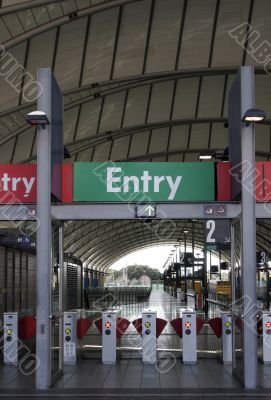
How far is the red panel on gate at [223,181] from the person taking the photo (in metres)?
12.3

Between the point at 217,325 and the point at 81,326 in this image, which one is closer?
the point at 81,326

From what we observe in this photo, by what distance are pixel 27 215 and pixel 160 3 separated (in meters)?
13.7

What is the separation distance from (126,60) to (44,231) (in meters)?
14.9

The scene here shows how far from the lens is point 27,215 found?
12.2 meters

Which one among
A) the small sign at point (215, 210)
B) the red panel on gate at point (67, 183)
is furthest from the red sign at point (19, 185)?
the small sign at point (215, 210)

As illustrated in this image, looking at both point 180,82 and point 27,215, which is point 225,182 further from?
point 180,82

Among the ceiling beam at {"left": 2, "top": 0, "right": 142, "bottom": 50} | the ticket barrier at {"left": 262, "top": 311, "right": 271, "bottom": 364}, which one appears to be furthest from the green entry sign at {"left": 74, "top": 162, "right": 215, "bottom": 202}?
the ceiling beam at {"left": 2, "top": 0, "right": 142, "bottom": 50}

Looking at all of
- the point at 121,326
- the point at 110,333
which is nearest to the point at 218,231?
the point at 121,326

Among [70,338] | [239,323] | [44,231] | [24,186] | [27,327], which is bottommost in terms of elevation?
[70,338]

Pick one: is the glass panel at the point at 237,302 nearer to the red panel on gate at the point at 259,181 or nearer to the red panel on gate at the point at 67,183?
the red panel on gate at the point at 259,181

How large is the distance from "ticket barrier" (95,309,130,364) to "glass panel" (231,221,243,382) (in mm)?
3307

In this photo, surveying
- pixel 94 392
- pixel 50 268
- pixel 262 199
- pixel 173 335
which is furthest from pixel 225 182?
pixel 173 335

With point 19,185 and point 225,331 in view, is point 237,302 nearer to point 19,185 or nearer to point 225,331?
point 225,331

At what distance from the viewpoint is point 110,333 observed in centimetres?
1483
